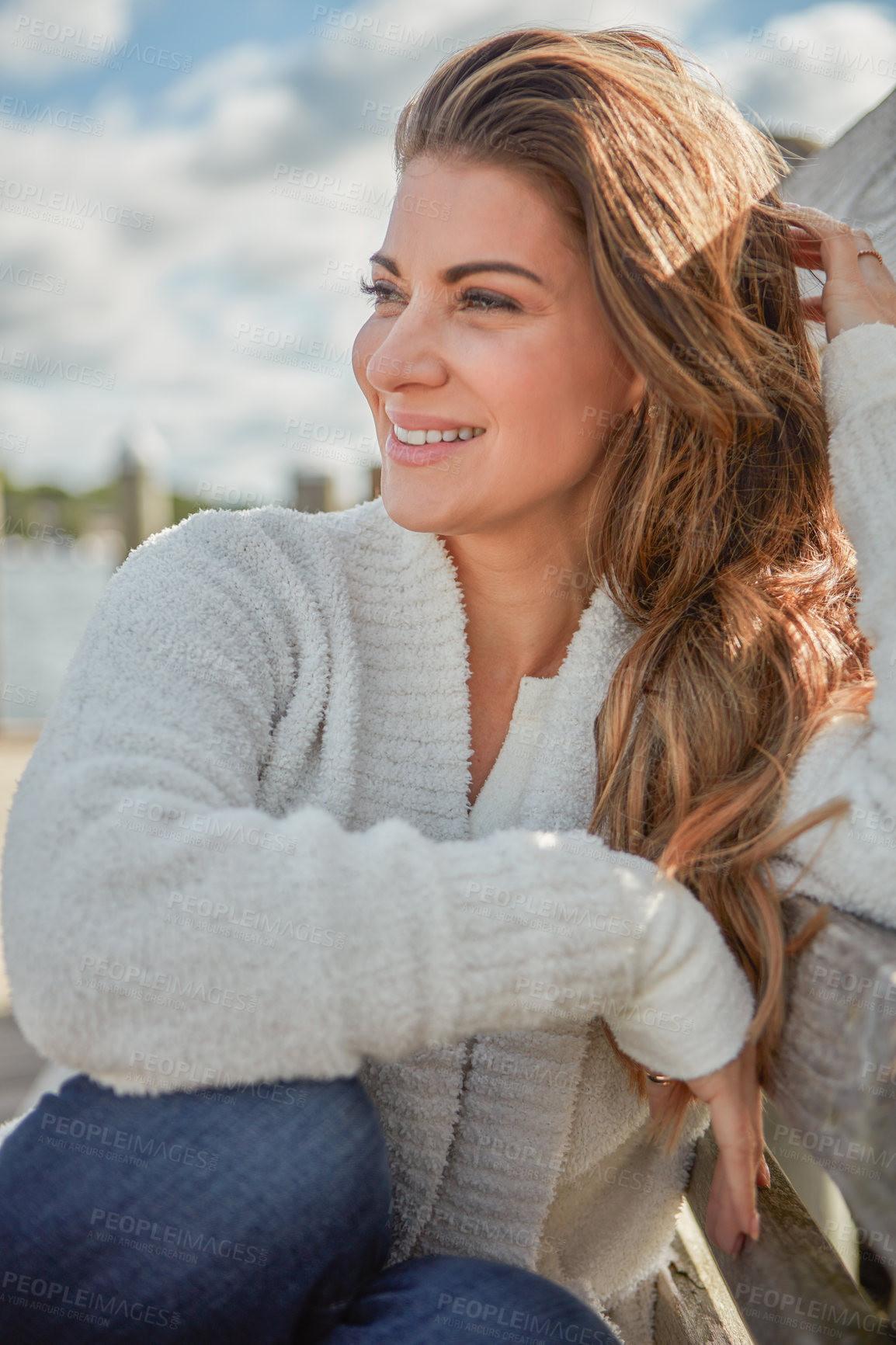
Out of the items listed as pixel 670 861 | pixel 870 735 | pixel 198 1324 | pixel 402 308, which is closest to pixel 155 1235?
pixel 198 1324

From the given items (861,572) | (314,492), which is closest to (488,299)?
(861,572)

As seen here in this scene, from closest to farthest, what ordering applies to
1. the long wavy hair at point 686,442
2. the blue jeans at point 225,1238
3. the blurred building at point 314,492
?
the blue jeans at point 225,1238 → the long wavy hair at point 686,442 → the blurred building at point 314,492

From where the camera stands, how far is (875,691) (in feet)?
3.40

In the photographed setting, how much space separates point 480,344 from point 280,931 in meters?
0.76

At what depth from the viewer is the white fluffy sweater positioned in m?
0.84

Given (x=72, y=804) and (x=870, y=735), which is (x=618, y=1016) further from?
(x=72, y=804)

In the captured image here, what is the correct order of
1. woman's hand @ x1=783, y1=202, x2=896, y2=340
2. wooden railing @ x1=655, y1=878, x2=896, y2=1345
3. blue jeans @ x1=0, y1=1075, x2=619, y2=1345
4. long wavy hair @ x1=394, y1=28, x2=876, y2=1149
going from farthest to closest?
woman's hand @ x1=783, y1=202, x2=896, y2=340, long wavy hair @ x1=394, y1=28, x2=876, y2=1149, blue jeans @ x1=0, y1=1075, x2=619, y2=1345, wooden railing @ x1=655, y1=878, x2=896, y2=1345

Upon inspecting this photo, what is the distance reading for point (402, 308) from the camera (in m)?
1.38

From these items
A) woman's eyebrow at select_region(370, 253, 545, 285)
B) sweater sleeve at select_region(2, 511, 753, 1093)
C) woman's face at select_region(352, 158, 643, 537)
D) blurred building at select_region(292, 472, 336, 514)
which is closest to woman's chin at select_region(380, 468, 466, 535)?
woman's face at select_region(352, 158, 643, 537)

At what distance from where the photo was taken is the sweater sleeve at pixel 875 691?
2.81 feet

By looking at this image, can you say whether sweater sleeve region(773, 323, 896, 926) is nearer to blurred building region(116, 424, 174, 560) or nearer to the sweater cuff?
the sweater cuff

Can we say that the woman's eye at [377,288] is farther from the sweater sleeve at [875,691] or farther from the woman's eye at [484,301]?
the sweater sleeve at [875,691]

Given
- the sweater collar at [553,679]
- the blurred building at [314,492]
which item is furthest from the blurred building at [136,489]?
the sweater collar at [553,679]

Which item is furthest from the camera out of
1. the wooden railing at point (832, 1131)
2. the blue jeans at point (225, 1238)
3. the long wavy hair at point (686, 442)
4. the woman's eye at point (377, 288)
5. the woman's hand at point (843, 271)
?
the woman's eye at point (377, 288)
